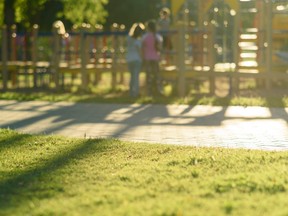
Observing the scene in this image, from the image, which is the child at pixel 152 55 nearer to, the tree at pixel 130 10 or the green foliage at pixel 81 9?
the green foliage at pixel 81 9

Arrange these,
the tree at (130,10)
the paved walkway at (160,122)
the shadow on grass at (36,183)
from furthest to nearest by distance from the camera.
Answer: the tree at (130,10) < the paved walkway at (160,122) < the shadow on grass at (36,183)

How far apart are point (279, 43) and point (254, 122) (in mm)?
10035

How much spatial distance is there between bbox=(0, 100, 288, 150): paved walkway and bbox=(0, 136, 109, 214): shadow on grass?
180 centimetres

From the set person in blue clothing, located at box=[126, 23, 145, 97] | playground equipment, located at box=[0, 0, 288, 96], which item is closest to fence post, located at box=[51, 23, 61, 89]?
playground equipment, located at box=[0, 0, 288, 96]

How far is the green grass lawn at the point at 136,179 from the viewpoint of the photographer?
643cm

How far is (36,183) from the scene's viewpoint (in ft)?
25.2

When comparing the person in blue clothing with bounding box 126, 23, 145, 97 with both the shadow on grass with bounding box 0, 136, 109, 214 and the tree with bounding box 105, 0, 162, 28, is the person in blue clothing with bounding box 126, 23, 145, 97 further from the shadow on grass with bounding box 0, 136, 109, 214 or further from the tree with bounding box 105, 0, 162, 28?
the tree with bounding box 105, 0, 162, 28

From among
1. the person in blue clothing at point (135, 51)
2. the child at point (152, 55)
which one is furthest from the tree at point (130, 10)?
the person in blue clothing at point (135, 51)

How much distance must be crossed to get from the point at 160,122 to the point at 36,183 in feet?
19.4

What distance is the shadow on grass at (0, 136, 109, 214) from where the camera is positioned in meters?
6.91

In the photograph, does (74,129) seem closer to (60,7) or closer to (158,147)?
(158,147)

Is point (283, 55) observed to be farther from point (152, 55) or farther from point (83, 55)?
point (83, 55)

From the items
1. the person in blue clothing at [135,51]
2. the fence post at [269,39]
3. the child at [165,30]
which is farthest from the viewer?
the child at [165,30]

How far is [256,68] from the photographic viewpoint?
794 inches
